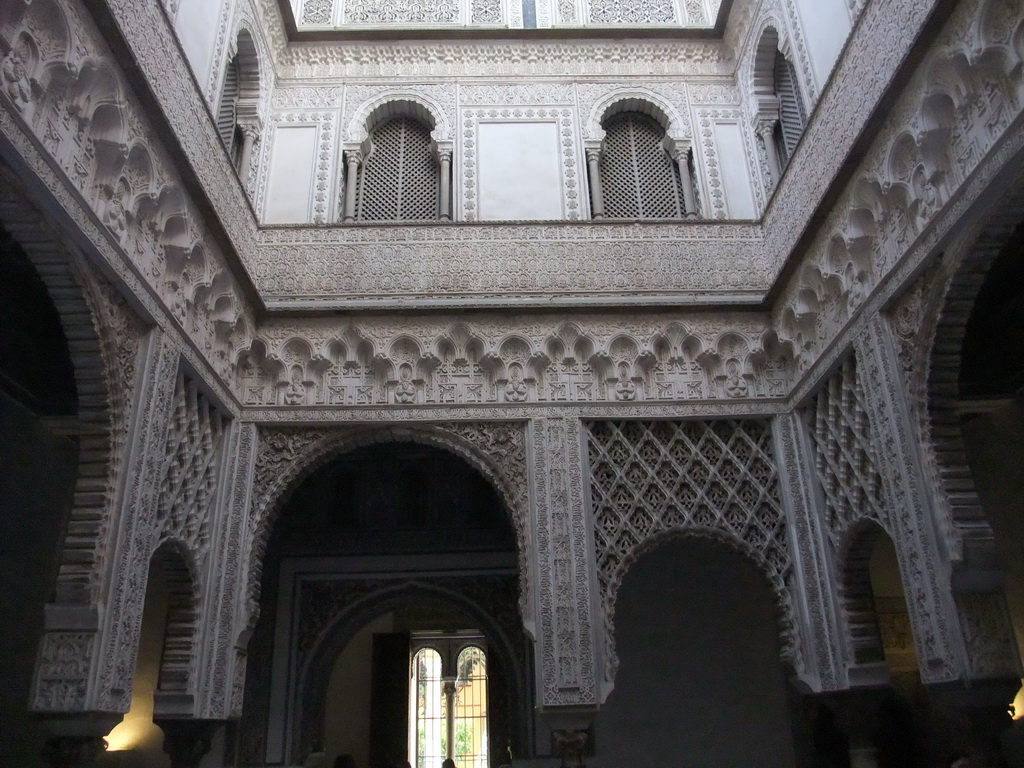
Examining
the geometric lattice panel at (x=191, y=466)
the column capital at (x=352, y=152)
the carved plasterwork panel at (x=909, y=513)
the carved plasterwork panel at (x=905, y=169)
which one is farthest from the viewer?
the column capital at (x=352, y=152)

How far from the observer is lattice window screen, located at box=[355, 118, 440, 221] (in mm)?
6613

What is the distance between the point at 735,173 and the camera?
6582 millimetres

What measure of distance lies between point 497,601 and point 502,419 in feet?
7.71

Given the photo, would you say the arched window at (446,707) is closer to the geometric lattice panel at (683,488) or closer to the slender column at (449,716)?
the slender column at (449,716)

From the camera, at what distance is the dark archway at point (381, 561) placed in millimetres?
6781

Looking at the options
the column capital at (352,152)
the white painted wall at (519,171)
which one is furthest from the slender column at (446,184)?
the column capital at (352,152)

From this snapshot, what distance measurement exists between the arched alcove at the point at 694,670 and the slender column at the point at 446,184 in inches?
124

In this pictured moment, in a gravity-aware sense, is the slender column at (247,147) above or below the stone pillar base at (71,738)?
above

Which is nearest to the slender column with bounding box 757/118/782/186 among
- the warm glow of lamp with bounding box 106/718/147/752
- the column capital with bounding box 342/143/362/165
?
the column capital with bounding box 342/143/362/165

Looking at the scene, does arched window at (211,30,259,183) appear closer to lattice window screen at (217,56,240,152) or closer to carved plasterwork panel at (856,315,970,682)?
lattice window screen at (217,56,240,152)

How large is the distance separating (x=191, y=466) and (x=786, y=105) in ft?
17.2

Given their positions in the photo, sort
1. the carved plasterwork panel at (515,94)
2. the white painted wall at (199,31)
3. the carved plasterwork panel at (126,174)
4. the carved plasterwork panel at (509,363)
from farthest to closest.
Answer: the carved plasterwork panel at (515,94) < the carved plasterwork panel at (509,363) < the white painted wall at (199,31) < the carved plasterwork panel at (126,174)

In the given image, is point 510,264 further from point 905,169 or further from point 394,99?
point 905,169

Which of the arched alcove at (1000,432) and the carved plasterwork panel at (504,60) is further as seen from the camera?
the carved plasterwork panel at (504,60)
